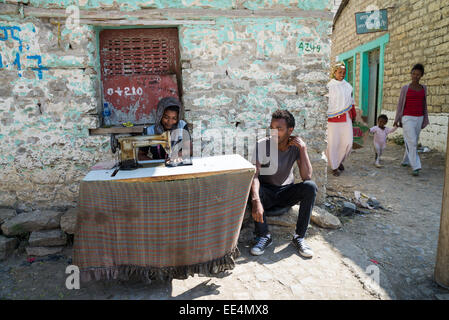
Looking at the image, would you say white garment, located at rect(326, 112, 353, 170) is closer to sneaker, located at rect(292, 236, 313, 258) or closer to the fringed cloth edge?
sneaker, located at rect(292, 236, 313, 258)

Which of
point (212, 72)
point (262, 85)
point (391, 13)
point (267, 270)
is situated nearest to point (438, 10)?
point (391, 13)

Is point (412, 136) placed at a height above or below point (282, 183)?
above

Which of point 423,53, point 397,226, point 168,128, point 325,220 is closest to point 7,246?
point 168,128

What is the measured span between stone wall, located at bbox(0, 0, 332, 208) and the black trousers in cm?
95

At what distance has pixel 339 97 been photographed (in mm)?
5492

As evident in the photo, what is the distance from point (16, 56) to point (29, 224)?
1.79 metres

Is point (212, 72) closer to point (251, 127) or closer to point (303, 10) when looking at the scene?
point (251, 127)

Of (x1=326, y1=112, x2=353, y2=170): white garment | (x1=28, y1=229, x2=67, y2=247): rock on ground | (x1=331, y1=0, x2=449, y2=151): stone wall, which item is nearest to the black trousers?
(x1=28, y1=229, x2=67, y2=247): rock on ground

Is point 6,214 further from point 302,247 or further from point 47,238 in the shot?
point 302,247

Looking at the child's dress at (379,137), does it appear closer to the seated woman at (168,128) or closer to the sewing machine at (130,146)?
the seated woman at (168,128)

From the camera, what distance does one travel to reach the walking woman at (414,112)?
18.3 ft

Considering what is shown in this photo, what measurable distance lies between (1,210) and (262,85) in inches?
128

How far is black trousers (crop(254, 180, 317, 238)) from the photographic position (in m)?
3.05

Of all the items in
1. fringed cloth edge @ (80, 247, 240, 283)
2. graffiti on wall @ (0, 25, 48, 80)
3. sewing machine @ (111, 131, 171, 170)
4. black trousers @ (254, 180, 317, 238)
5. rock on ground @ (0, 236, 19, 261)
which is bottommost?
rock on ground @ (0, 236, 19, 261)
